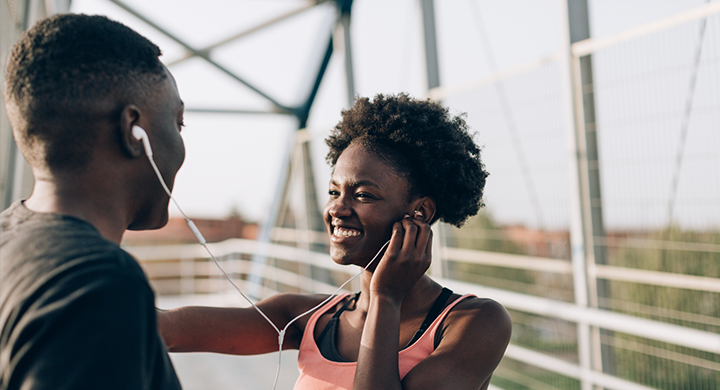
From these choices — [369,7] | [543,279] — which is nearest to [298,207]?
[369,7]

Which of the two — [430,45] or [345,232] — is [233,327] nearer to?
[345,232]

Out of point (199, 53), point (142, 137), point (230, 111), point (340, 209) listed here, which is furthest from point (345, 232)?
point (230, 111)

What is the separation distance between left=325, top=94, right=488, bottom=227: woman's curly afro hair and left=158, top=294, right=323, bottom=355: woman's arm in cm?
51

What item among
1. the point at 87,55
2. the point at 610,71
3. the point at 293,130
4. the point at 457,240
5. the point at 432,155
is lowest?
the point at 457,240

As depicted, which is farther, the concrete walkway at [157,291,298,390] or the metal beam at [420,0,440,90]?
the metal beam at [420,0,440,90]

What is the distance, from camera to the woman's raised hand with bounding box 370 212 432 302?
127cm

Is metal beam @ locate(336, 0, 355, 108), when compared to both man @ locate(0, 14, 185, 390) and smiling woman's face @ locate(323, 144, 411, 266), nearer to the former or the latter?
smiling woman's face @ locate(323, 144, 411, 266)

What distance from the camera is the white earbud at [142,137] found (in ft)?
2.81

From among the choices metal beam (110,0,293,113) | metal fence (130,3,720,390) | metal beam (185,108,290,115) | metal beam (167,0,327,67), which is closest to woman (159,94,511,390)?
metal fence (130,3,720,390)

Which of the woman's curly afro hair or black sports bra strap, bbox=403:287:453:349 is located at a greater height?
the woman's curly afro hair

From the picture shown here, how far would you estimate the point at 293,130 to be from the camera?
734 cm

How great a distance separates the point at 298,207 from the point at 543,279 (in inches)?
156

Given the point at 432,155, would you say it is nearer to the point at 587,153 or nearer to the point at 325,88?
the point at 587,153

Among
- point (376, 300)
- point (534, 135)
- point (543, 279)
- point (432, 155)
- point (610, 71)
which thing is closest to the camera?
point (376, 300)
